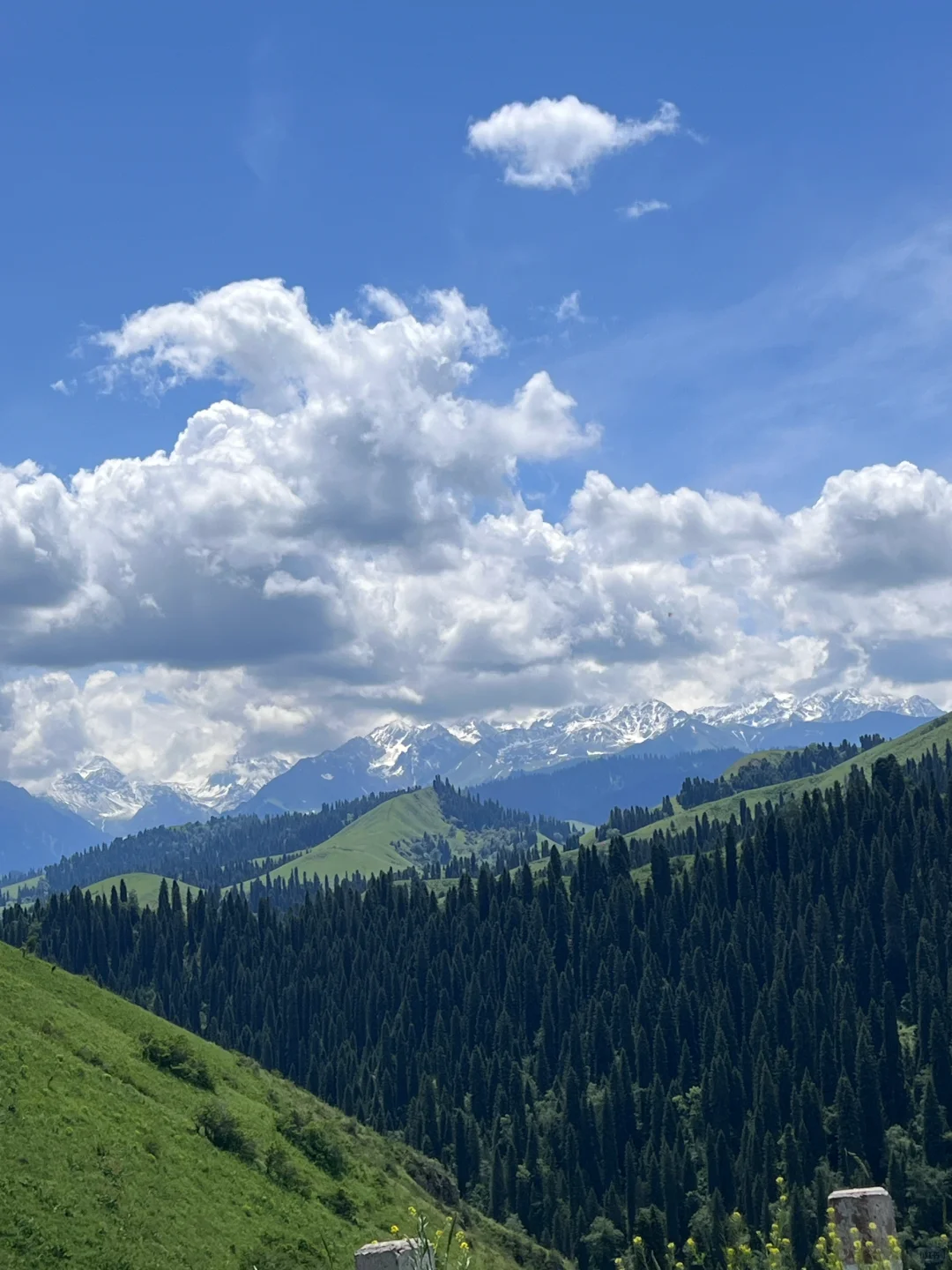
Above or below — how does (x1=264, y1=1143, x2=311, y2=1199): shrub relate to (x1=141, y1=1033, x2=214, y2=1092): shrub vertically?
below

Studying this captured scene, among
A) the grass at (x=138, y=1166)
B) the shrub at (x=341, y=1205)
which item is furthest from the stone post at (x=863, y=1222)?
the shrub at (x=341, y=1205)

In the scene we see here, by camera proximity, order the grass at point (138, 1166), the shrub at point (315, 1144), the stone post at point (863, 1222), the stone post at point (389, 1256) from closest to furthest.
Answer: the stone post at point (863, 1222)
the stone post at point (389, 1256)
the grass at point (138, 1166)
the shrub at point (315, 1144)

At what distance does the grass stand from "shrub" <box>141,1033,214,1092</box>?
1.11 metres

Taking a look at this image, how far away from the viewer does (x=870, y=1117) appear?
19525 cm

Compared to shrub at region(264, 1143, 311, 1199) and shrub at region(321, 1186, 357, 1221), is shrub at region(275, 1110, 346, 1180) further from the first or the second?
shrub at region(264, 1143, 311, 1199)

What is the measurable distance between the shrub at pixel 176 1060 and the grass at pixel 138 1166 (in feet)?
3.63

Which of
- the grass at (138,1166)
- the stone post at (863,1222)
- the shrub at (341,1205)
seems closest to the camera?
the stone post at (863,1222)

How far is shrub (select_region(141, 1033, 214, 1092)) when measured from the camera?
378 ft

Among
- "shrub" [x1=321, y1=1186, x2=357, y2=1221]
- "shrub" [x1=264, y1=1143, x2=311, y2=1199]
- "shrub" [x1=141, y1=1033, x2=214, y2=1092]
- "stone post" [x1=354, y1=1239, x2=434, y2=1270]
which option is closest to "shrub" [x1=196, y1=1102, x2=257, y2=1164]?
"shrub" [x1=264, y1=1143, x2=311, y2=1199]

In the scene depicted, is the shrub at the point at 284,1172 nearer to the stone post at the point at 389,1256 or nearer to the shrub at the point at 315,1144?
the shrub at the point at 315,1144

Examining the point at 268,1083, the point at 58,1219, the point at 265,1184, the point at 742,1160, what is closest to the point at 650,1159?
the point at 742,1160

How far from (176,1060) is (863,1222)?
10783cm

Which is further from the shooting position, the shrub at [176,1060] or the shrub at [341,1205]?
the shrub at [176,1060]

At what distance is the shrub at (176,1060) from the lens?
378ft
